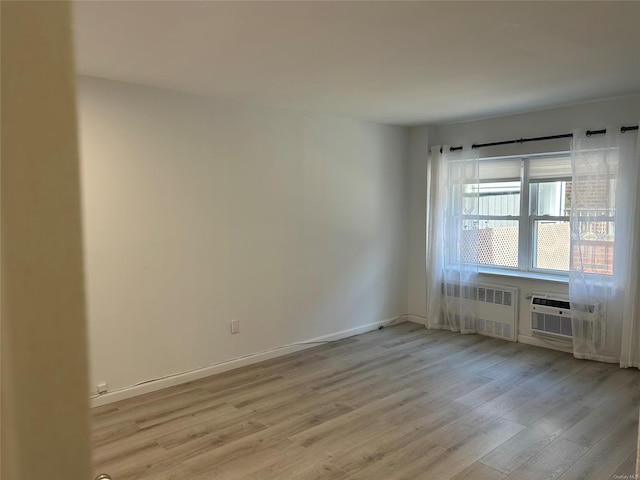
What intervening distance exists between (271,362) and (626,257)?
327 cm

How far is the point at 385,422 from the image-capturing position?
3.15 m

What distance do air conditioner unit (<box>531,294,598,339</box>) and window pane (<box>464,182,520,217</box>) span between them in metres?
0.96

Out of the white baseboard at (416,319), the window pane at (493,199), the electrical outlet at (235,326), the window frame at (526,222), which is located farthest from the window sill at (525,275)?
the electrical outlet at (235,326)

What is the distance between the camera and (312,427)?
3.09 metres

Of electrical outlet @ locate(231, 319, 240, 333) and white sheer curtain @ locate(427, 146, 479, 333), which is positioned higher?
white sheer curtain @ locate(427, 146, 479, 333)

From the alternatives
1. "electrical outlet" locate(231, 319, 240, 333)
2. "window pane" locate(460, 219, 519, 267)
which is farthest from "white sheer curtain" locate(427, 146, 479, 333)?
"electrical outlet" locate(231, 319, 240, 333)

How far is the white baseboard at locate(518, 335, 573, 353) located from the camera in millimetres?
4602

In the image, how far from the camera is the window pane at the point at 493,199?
16.6 feet

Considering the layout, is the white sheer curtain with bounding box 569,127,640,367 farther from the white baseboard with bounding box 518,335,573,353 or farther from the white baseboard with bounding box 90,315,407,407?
the white baseboard with bounding box 90,315,407,407

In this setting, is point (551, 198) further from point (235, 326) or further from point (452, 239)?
point (235, 326)

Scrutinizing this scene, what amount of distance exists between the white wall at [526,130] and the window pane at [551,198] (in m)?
0.39

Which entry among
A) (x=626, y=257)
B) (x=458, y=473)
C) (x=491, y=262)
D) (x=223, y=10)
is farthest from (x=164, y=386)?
(x=626, y=257)

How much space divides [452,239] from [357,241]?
3.54 feet

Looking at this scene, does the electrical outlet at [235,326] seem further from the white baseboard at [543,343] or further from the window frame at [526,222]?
the white baseboard at [543,343]
